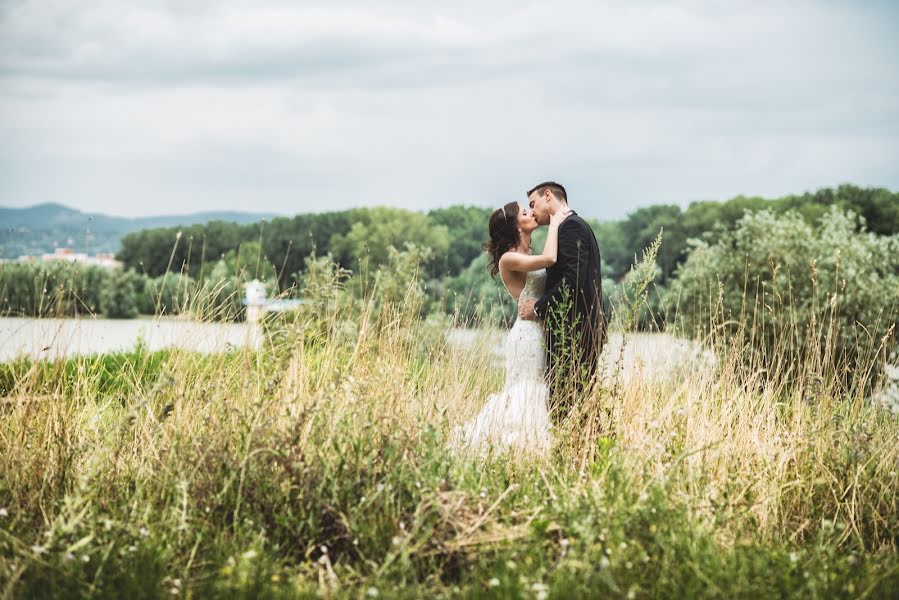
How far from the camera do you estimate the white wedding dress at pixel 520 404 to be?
15.5 ft

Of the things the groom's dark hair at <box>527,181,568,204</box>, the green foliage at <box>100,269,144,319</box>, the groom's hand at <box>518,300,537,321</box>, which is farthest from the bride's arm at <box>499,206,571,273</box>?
the green foliage at <box>100,269,144,319</box>

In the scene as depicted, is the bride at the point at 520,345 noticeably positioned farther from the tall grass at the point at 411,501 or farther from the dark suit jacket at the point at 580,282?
the tall grass at the point at 411,501

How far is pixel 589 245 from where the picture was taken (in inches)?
227

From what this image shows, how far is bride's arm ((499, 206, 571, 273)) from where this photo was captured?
229 inches

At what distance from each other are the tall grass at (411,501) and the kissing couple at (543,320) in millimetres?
223

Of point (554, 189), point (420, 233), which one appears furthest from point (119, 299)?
point (554, 189)

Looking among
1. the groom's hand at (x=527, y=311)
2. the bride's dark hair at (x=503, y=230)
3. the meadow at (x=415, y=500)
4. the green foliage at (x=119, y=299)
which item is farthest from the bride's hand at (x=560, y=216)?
the green foliage at (x=119, y=299)

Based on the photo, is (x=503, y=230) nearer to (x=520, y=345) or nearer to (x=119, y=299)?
(x=520, y=345)

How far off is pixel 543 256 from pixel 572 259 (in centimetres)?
23

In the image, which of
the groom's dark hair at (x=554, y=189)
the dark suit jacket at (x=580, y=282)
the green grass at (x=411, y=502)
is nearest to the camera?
the green grass at (x=411, y=502)

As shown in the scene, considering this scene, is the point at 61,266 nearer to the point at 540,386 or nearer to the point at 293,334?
the point at 293,334

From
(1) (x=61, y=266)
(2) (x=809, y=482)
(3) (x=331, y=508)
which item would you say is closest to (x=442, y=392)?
(3) (x=331, y=508)

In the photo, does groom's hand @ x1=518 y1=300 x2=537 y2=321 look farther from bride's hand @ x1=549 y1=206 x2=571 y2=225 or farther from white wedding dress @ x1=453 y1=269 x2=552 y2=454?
bride's hand @ x1=549 y1=206 x2=571 y2=225

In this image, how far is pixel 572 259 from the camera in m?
5.73
